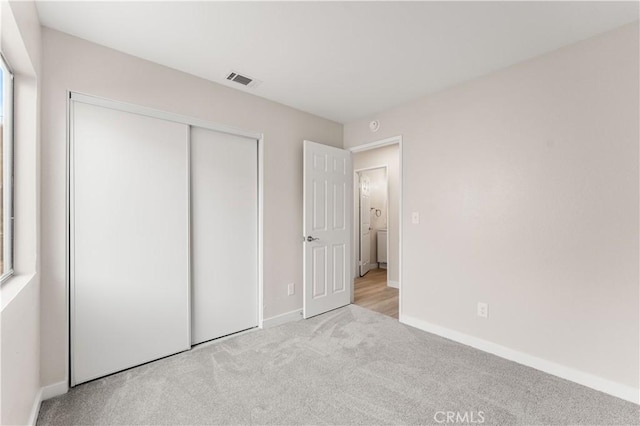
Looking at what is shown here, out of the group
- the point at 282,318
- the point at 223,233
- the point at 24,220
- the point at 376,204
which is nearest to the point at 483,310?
the point at 282,318

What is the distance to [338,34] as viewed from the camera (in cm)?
192

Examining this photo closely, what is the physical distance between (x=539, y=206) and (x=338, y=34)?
1955 millimetres

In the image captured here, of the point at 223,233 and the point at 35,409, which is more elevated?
the point at 223,233

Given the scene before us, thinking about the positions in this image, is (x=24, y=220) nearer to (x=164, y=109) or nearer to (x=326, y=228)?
(x=164, y=109)

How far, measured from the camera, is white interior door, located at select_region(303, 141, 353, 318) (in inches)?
127

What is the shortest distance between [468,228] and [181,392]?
2602 mm

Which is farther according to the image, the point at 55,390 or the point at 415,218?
the point at 415,218

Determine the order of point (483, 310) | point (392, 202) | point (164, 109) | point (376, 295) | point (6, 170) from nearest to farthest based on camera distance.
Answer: point (6, 170)
point (164, 109)
point (483, 310)
point (376, 295)
point (392, 202)

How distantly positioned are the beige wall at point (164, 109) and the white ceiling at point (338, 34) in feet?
0.46

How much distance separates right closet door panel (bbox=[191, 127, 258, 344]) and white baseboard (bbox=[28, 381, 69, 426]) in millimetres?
877

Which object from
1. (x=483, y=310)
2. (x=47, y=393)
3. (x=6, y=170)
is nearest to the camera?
(x=6, y=170)

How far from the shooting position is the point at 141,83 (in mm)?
2219

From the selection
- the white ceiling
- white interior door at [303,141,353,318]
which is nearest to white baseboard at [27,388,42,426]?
white interior door at [303,141,353,318]

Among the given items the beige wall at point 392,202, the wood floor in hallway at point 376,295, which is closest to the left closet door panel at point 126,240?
the wood floor in hallway at point 376,295
